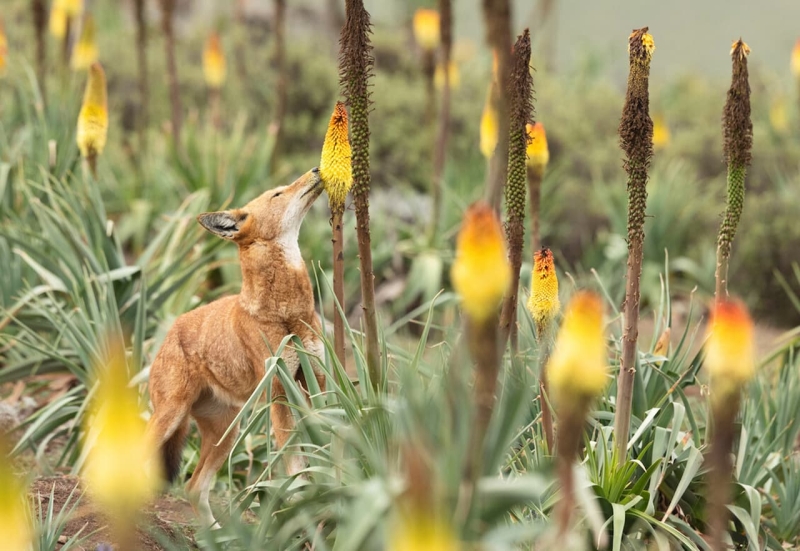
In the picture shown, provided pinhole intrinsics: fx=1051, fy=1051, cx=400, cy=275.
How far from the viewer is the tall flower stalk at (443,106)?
7.79m

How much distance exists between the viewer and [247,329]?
4102 millimetres

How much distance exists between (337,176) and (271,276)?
503 millimetres

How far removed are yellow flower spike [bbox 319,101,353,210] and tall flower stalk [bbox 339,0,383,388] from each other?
0.68ft

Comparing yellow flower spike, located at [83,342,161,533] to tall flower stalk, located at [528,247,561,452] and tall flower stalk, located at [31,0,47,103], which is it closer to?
tall flower stalk, located at [528,247,561,452]

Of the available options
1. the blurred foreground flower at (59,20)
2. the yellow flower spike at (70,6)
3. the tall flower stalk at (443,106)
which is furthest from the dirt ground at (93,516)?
the blurred foreground flower at (59,20)

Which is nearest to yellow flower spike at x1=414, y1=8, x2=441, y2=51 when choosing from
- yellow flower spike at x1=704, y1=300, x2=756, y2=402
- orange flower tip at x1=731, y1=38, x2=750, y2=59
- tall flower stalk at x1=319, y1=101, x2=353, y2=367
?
orange flower tip at x1=731, y1=38, x2=750, y2=59

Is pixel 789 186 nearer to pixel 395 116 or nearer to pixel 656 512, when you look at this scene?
pixel 395 116

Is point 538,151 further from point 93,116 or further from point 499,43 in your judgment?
point 93,116

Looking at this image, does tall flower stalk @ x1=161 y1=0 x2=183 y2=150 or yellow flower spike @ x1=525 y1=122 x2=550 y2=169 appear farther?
tall flower stalk @ x1=161 y1=0 x2=183 y2=150

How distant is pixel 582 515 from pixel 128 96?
11.5m

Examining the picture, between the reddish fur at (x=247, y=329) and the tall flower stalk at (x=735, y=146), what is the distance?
1.59m

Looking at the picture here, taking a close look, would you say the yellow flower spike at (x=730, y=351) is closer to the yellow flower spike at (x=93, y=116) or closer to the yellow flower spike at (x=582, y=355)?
the yellow flower spike at (x=582, y=355)

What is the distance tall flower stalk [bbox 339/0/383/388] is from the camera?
140 inches

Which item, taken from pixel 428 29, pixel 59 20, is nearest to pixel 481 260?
pixel 428 29
